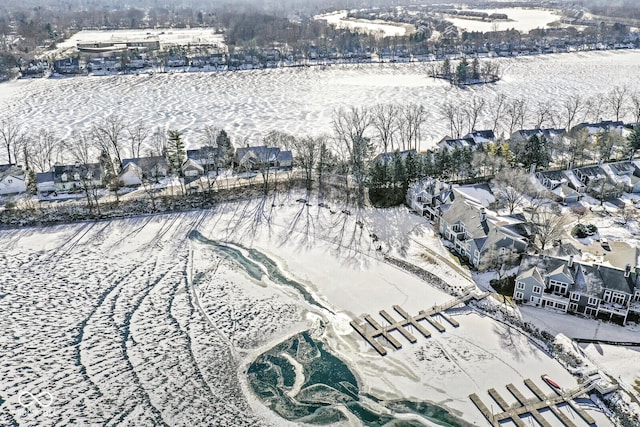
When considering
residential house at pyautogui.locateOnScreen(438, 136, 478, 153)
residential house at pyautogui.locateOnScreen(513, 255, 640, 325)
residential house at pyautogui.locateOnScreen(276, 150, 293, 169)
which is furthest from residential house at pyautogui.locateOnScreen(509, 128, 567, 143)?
residential house at pyautogui.locateOnScreen(513, 255, 640, 325)

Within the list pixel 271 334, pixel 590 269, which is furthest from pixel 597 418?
pixel 271 334

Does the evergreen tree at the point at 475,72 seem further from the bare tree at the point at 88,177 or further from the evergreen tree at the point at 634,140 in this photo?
the bare tree at the point at 88,177

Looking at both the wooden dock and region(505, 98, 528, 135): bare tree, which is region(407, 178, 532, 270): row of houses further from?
region(505, 98, 528, 135): bare tree

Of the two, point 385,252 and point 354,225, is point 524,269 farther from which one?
point 354,225

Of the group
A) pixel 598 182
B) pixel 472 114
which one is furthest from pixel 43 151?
pixel 598 182

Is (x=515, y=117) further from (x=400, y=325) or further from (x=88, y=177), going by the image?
(x=88, y=177)
